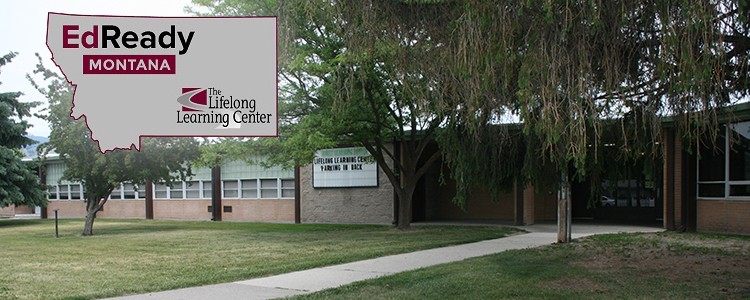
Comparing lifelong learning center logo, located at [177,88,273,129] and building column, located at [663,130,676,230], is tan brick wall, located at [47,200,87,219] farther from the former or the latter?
lifelong learning center logo, located at [177,88,273,129]

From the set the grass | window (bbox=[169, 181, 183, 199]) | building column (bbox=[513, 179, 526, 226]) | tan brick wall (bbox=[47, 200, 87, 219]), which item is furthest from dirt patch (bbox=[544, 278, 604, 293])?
tan brick wall (bbox=[47, 200, 87, 219])

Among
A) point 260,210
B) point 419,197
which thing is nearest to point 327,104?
point 419,197

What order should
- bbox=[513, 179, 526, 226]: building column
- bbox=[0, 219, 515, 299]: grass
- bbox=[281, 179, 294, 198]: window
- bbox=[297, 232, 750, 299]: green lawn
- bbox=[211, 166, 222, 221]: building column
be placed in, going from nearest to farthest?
bbox=[297, 232, 750, 299]: green lawn < bbox=[0, 219, 515, 299]: grass < bbox=[513, 179, 526, 226]: building column < bbox=[281, 179, 294, 198]: window < bbox=[211, 166, 222, 221]: building column

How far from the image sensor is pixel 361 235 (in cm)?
2056

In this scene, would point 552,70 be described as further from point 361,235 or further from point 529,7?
point 361,235

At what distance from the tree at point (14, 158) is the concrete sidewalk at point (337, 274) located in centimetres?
2252

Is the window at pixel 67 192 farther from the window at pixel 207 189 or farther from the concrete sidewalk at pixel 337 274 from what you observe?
the concrete sidewalk at pixel 337 274

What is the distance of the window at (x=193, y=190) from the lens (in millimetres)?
34094

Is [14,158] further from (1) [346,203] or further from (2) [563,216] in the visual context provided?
(2) [563,216]

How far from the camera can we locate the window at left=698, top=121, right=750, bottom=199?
17969 mm

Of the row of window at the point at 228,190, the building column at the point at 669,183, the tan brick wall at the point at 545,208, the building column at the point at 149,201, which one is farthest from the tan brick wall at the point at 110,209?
the building column at the point at 669,183

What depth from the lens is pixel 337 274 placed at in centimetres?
1155

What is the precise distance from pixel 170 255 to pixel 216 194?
58.3 ft

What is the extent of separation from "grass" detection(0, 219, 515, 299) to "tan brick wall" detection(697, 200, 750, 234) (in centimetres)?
551
